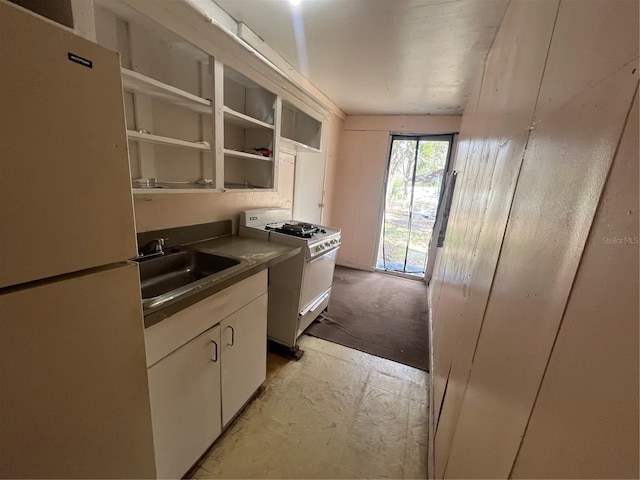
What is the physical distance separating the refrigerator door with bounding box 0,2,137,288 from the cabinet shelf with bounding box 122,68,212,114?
0.52 meters

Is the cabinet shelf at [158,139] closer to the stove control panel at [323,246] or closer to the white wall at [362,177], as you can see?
the stove control panel at [323,246]

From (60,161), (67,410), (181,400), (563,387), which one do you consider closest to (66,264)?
(60,161)

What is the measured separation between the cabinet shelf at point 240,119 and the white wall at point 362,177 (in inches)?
85.5

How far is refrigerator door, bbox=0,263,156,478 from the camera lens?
54 cm

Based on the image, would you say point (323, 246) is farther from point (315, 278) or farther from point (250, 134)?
point (250, 134)

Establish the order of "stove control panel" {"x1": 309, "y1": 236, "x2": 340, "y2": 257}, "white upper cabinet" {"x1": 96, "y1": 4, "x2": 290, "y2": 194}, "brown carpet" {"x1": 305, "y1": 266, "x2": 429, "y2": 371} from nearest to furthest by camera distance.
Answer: "white upper cabinet" {"x1": 96, "y1": 4, "x2": 290, "y2": 194} < "stove control panel" {"x1": 309, "y1": 236, "x2": 340, "y2": 257} < "brown carpet" {"x1": 305, "y1": 266, "x2": 429, "y2": 371}

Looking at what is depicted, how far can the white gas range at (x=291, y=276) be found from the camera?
196 centimetres

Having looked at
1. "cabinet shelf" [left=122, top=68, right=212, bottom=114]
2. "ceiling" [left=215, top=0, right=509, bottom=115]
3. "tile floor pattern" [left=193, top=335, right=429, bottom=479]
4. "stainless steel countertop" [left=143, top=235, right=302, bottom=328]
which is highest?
"ceiling" [left=215, top=0, right=509, bottom=115]

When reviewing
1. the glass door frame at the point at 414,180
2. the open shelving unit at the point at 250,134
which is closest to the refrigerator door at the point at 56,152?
the open shelving unit at the point at 250,134

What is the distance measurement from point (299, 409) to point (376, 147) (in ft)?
11.7

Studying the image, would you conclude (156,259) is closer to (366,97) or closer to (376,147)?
(366,97)

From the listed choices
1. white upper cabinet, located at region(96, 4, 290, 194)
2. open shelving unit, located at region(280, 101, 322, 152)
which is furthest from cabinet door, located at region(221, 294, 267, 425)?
open shelving unit, located at region(280, 101, 322, 152)

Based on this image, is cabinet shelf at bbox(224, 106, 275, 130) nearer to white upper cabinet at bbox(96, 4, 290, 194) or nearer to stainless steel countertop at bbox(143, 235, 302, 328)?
white upper cabinet at bbox(96, 4, 290, 194)

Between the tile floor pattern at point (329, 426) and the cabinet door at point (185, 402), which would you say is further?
the tile floor pattern at point (329, 426)
